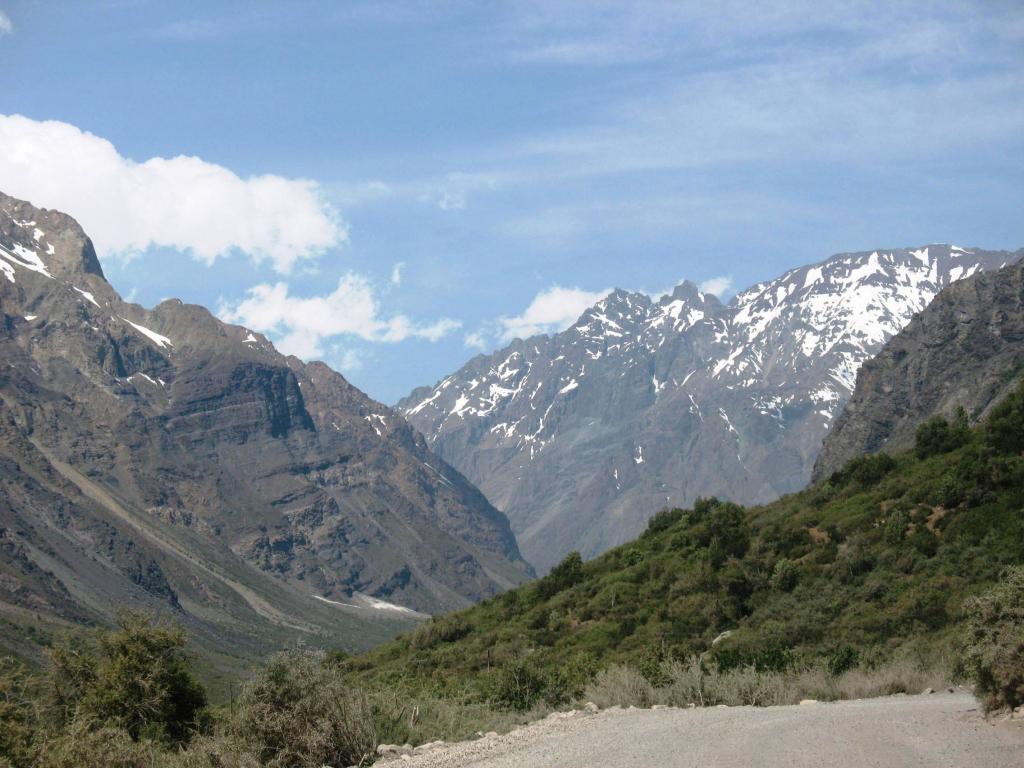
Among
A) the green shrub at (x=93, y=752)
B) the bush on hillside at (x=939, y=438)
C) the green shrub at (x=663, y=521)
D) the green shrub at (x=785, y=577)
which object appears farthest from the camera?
the green shrub at (x=663, y=521)

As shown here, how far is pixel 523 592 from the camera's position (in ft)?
289

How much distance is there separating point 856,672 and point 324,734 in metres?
15.5

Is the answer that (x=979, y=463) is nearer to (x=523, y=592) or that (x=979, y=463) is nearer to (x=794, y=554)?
(x=794, y=554)

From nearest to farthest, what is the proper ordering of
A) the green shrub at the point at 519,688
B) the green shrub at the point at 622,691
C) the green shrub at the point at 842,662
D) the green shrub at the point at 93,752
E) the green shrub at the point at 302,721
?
1. the green shrub at the point at 93,752
2. the green shrub at the point at 302,721
3. the green shrub at the point at 622,691
4. the green shrub at the point at 842,662
5. the green shrub at the point at 519,688

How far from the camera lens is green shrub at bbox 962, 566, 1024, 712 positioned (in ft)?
81.5

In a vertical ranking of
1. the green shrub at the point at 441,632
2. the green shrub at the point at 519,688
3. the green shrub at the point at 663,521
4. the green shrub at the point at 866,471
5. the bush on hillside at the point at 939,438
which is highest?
the bush on hillside at the point at 939,438

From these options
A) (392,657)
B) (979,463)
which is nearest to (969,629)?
(979,463)

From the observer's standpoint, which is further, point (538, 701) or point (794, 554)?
point (794, 554)

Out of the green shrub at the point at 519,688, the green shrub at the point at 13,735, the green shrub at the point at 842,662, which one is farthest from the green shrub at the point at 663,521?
the green shrub at the point at 13,735

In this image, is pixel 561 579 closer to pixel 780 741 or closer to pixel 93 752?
pixel 93 752

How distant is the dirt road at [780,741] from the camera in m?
23.1

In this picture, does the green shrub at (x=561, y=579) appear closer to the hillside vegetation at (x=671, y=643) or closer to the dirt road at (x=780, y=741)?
the hillside vegetation at (x=671, y=643)

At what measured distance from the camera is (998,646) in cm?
2522

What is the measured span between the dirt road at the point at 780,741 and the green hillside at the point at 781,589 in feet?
34.3
